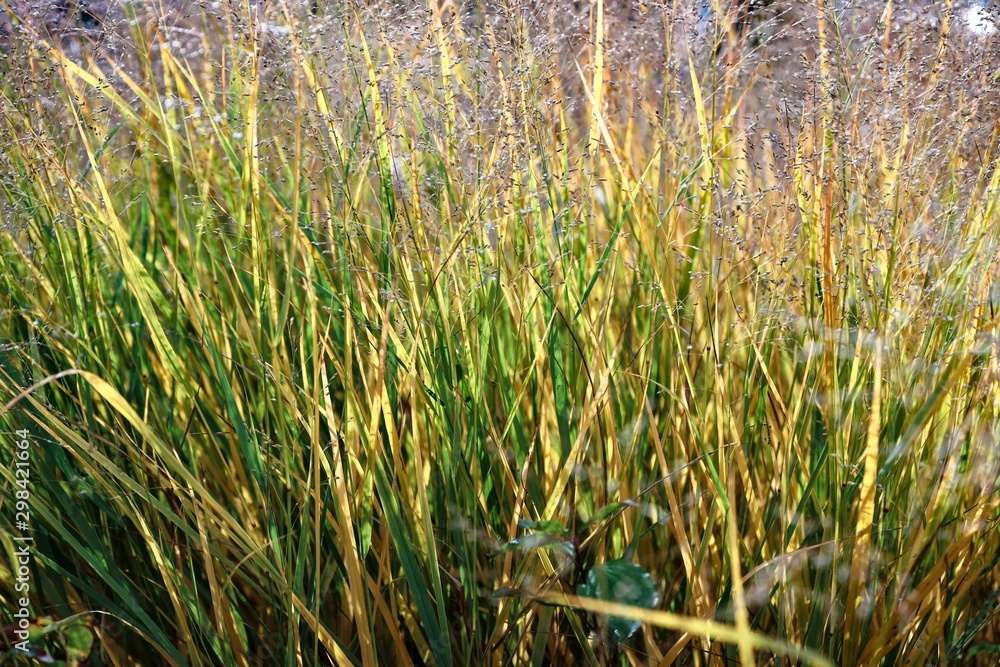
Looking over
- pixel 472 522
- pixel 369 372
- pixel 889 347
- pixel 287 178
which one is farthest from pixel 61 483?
pixel 889 347

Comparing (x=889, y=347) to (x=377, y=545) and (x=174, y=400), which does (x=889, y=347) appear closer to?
(x=377, y=545)

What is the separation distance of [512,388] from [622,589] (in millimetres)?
390

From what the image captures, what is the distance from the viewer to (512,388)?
1075 mm

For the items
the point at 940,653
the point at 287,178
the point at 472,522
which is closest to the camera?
the point at 940,653

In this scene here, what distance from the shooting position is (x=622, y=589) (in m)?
0.74

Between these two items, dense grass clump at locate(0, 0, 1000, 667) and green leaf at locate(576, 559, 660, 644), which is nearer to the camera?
green leaf at locate(576, 559, 660, 644)

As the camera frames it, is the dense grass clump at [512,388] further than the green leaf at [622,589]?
Yes

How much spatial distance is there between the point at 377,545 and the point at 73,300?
641 millimetres

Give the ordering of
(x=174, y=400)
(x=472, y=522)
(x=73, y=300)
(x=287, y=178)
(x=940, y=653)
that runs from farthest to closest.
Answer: (x=287, y=178) → (x=73, y=300) → (x=174, y=400) → (x=472, y=522) → (x=940, y=653)

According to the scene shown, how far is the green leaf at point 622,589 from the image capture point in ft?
2.39

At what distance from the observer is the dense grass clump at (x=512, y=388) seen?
2.80ft

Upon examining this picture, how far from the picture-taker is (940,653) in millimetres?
854

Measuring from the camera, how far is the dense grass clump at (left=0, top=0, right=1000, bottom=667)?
0.85 m

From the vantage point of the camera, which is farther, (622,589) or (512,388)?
(512,388)
